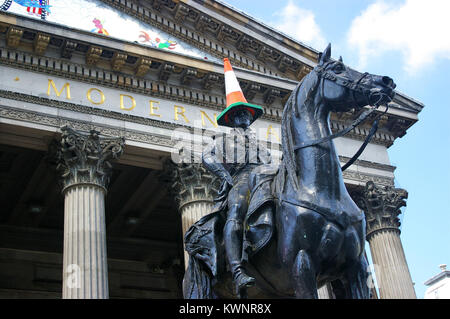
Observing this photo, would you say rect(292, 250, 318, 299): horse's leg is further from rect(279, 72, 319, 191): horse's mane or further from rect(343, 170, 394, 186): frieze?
rect(343, 170, 394, 186): frieze

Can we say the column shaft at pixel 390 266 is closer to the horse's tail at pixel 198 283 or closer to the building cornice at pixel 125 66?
the building cornice at pixel 125 66

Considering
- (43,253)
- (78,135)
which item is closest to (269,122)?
(78,135)

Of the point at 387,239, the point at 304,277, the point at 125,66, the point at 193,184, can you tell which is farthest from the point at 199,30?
the point at 304,277

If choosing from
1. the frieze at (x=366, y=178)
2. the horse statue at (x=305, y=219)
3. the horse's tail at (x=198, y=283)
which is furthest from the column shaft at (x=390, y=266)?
the horse's tail at (x=198, y=283)

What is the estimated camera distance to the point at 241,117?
27.5ft

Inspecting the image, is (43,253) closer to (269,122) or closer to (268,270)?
(269,122)

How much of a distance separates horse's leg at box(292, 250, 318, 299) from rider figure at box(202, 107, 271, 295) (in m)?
0.77

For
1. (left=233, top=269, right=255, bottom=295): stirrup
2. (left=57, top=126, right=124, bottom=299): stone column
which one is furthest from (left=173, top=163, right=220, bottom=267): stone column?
(left=233, top=269, right=255, bottom=295): stirrup

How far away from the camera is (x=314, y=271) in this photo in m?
6.30

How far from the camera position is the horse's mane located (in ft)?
22.5

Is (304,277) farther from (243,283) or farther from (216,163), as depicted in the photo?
(216,163)
